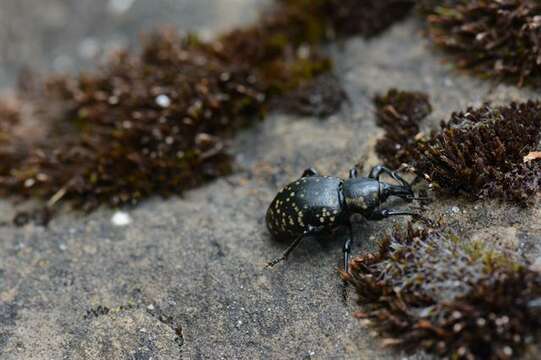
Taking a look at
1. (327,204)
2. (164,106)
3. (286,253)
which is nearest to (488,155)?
(327,204)

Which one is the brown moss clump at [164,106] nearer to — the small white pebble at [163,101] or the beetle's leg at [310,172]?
the small white pebble at [163,101]

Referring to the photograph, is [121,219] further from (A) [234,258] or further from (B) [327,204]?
(B) [327,204]

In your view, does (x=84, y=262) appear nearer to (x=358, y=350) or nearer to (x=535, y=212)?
(x=358, y=350)

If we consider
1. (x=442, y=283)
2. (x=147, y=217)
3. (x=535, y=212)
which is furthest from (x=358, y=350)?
(x=147, y=217)

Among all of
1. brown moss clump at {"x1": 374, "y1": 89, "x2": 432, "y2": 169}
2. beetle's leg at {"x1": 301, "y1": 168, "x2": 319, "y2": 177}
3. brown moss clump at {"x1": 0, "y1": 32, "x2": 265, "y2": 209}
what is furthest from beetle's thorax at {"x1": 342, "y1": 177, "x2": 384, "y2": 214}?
brown moss clump at {"x1": 0, "y1": 32, "x2": 265, "y2": 209}

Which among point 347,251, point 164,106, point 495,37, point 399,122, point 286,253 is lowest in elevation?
point 286,253

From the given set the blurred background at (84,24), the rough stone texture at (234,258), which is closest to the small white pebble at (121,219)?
the rough stone texture at (234,258)
